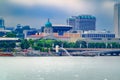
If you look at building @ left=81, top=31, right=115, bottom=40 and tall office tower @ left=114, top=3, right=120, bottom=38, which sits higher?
tall office tower @ left=114, top=3, right=120, bottom=38

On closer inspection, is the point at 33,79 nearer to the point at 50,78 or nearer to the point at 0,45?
the point at 50,78

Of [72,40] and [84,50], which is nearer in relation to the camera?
[84,50]

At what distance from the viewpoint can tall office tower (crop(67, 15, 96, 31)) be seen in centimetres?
12794

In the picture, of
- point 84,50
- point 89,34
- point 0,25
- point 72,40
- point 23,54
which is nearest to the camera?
point 23,54

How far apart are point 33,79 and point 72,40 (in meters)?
65.8

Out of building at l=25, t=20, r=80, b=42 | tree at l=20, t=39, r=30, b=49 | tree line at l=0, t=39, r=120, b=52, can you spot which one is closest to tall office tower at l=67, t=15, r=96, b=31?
building at l=25, t=20, r=80, b=42

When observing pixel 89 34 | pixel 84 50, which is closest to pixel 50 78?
pixel 84 50

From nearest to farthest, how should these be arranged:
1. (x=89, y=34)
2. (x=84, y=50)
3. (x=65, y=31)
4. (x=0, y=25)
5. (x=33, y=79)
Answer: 1. (x=33, y=79)
2. (x=84, y=50)
3. (x=89, y=34)
4. (x=65, y=31)
5. (x=0, y=25)

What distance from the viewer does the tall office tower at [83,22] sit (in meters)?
128

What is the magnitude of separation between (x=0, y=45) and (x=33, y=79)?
1976 inches

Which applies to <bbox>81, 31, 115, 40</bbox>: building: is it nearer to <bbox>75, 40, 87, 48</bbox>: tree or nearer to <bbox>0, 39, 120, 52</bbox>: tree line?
<bbox>0, 39, 120, 52</bbox>: tree line

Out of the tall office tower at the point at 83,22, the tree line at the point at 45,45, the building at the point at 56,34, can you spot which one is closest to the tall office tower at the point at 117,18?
the tall office tower at the point at 83,22

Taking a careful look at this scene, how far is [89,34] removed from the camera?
110625 millimetres

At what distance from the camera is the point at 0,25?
126625 mm
